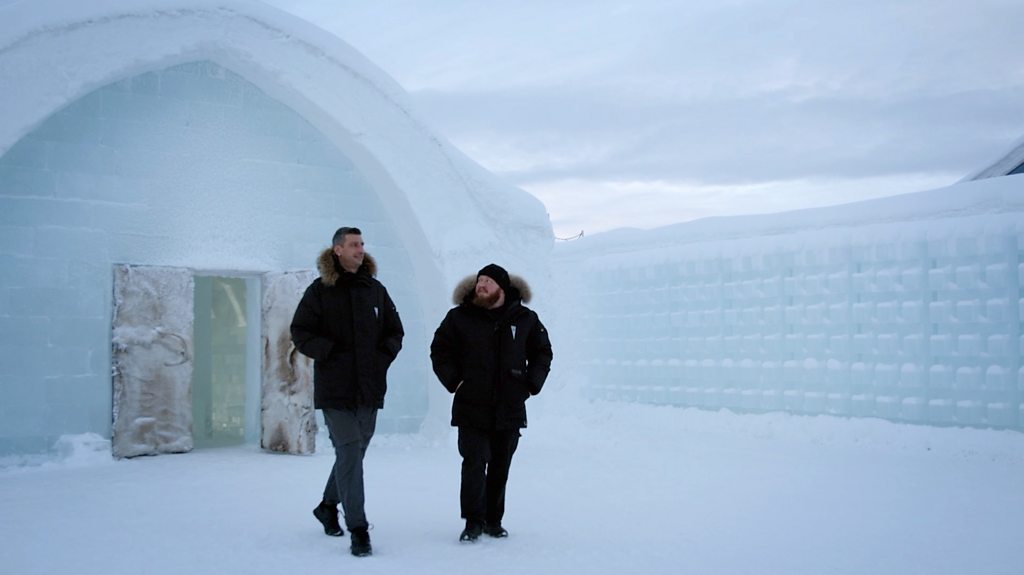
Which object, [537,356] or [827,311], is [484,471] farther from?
[827,311]

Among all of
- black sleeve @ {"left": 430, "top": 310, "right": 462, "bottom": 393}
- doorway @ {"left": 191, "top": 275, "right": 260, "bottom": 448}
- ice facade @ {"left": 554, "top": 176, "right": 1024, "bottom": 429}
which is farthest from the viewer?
doorway @ {"left": 191, "top": 275, "right": 260, "bottom": 448}

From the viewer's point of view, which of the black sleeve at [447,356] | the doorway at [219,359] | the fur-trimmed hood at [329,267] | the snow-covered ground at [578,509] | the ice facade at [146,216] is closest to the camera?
the snow-covered ground at [578,509]

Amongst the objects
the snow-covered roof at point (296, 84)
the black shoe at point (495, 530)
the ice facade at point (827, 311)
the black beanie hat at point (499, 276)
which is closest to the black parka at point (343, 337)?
the black beanie hat at point (499, 276)

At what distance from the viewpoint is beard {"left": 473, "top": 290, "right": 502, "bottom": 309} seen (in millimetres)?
4770

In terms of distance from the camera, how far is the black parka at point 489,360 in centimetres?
466

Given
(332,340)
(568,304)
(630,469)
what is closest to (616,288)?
(568,304)

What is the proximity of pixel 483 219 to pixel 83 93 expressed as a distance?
3907 millimetres

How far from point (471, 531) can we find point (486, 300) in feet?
3.79

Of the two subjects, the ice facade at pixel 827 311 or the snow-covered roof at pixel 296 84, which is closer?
the snow-covered roof at pixel 296 84

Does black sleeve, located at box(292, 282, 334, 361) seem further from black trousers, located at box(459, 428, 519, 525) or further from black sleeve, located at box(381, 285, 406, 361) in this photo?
black trousers, located at box(459, 428, 519, 525)

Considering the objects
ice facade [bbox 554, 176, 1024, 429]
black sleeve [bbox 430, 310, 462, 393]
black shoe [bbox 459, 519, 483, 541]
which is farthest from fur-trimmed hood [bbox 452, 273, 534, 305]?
ice facade [bbox 554, 176, 1024, 429]

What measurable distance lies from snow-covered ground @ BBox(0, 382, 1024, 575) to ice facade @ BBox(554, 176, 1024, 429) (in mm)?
501

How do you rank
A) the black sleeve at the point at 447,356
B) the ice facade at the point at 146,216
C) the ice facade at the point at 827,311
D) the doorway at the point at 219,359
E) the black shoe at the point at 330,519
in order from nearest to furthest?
the black sleeve at the point at 447,356 → the black shoe at the point at 330,519 → the ice facade at the point at 146,216 → the ice facade at the point at 827,311 → the doorway at the point at 219,359

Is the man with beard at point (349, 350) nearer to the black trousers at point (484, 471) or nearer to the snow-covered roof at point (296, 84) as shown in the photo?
the black trousers at point (484, 471)
